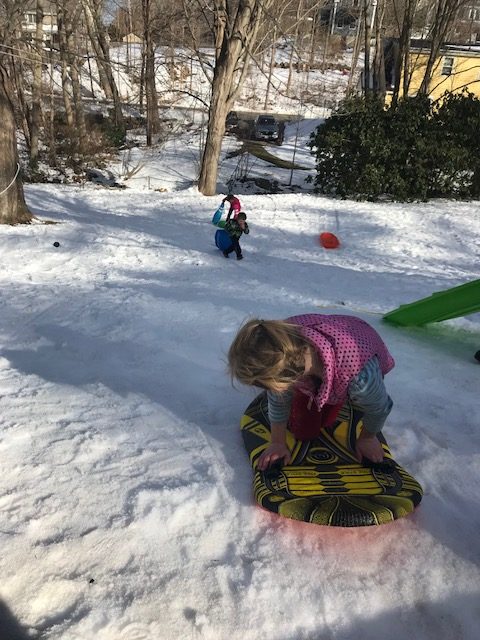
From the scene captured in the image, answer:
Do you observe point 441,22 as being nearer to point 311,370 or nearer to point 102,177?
point 102,177

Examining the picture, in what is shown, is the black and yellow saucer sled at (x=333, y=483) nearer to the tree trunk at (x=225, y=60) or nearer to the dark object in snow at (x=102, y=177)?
the tree trunk at (x=225, y=60)

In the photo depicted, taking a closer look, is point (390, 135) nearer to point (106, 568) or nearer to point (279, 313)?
point (279, 313)

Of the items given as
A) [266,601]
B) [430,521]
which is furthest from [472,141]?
[266,601]

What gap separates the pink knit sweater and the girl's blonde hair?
17 cm

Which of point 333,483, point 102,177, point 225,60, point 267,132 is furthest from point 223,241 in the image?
point 267,132

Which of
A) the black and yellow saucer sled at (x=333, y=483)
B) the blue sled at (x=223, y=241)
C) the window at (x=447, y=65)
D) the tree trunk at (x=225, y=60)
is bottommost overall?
the blue sled at (x=223, y=241)

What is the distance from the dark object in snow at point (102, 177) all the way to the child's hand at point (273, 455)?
16.9 metres

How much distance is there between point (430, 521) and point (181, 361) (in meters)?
2.34

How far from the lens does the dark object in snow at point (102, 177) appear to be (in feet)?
60.4

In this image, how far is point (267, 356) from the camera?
2.11m

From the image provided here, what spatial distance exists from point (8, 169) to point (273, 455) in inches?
302

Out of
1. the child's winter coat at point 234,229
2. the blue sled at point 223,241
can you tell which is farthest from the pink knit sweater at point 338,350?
the blue sled at point 223,241

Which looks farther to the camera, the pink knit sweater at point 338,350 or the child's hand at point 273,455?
the child's hand at point 273,455

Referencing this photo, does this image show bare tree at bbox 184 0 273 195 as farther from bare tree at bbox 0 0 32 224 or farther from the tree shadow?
the tree shadow
